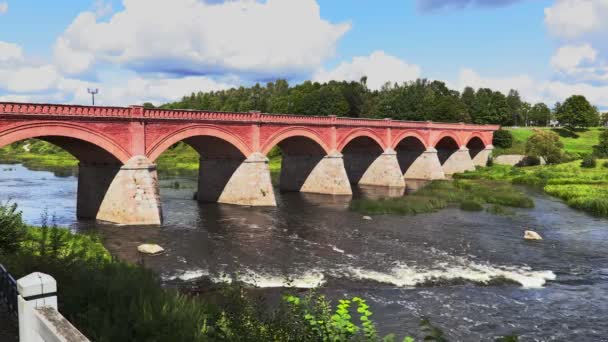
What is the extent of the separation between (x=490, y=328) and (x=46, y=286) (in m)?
14.0

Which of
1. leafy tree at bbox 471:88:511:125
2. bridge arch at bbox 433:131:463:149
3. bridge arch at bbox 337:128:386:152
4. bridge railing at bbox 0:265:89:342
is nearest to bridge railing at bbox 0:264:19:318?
bridge railing at bbox 0:265:89:342

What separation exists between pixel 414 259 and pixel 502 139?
71.7 m

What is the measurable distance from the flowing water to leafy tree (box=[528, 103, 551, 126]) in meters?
110

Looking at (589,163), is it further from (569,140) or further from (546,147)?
(569,140)

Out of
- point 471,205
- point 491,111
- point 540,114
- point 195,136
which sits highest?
point 540,114

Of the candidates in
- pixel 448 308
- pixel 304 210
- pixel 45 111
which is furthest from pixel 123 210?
pixel 448 308

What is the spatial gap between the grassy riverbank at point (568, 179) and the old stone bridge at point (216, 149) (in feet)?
33.2

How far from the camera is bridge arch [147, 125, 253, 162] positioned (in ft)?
108

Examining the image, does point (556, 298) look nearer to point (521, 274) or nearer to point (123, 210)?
point (521, 274)

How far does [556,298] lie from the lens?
1881 centimetres

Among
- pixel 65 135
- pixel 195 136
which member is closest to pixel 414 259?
pixel 195 136

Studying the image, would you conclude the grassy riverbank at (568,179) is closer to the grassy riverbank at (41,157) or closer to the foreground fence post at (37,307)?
the foreground fence post at (37,307)

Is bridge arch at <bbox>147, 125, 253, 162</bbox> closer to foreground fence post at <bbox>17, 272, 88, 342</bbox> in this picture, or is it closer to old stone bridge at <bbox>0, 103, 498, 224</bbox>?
old stone bridge at <bbox>0, 103, 498, 224</bbox>

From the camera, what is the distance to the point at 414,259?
24234 mm
